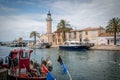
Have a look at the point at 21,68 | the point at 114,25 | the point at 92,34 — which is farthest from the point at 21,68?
the point at 92,34

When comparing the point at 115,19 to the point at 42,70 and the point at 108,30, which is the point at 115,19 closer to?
the point at 108,30

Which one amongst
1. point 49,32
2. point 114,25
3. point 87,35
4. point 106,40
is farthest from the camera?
point 49,32

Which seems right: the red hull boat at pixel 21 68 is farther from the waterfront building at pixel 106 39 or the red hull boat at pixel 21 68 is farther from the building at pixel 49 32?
the building at pixel 49 32

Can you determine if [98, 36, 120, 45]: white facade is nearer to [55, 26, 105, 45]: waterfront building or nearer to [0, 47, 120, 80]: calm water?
[55, 26, 105, 45]: waterfront building

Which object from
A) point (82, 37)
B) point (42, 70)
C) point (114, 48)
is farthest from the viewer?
point (82, 37)

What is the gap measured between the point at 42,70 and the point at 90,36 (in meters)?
79.2

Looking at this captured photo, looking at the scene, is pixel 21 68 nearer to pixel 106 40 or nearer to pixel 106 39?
pixel 106 39

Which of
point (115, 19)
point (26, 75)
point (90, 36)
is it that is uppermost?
point (115, 19)

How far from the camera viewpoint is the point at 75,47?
260 ft

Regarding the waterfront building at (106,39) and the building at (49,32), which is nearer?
the waterfront building at (106,39)

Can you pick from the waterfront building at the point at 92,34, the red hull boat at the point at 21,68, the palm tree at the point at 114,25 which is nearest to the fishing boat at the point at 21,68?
the red hull boat at the point at 21,68

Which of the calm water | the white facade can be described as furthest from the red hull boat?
the white facade

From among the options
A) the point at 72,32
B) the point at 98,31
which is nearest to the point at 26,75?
the point at 98,31

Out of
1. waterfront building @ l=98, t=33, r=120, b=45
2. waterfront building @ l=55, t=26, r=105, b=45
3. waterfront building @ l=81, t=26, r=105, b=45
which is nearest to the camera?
waterfront building @ l=98, t=33, r=120, b=45
